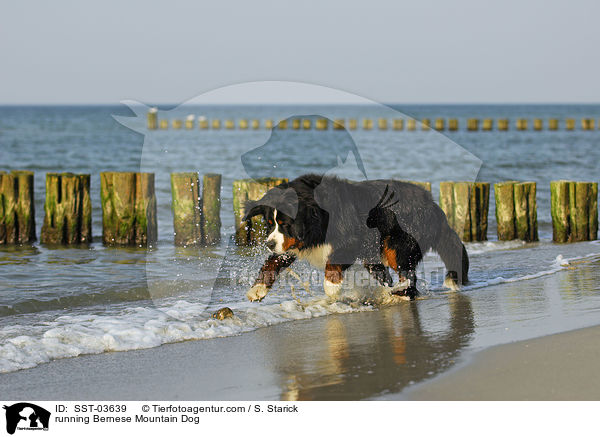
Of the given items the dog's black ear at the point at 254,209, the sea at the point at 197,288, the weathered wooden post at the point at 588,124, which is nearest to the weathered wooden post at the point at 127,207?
the sea at the point at 197,288

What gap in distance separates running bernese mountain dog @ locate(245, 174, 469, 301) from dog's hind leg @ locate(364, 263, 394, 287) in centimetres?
1

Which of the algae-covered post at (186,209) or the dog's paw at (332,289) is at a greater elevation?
the algae-covered post at (186,209)

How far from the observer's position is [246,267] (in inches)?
384

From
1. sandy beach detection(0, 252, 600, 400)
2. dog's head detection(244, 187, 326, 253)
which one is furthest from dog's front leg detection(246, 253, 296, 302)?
sandy beach detection(0, 252, 600, 400)

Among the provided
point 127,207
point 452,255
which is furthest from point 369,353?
point 127,207

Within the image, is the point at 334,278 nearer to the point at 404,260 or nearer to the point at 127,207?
the point at 404,260

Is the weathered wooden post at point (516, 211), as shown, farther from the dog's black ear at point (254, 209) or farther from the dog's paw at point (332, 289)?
the dog's black ear at point (254, 209)

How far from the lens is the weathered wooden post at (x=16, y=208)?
12.5 m

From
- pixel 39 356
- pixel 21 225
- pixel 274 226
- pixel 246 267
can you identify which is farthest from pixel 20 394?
pixel 21 225

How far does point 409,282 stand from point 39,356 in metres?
3.86

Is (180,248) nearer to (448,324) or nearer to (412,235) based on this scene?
(412,235)

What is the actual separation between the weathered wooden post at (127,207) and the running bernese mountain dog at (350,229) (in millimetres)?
5240
